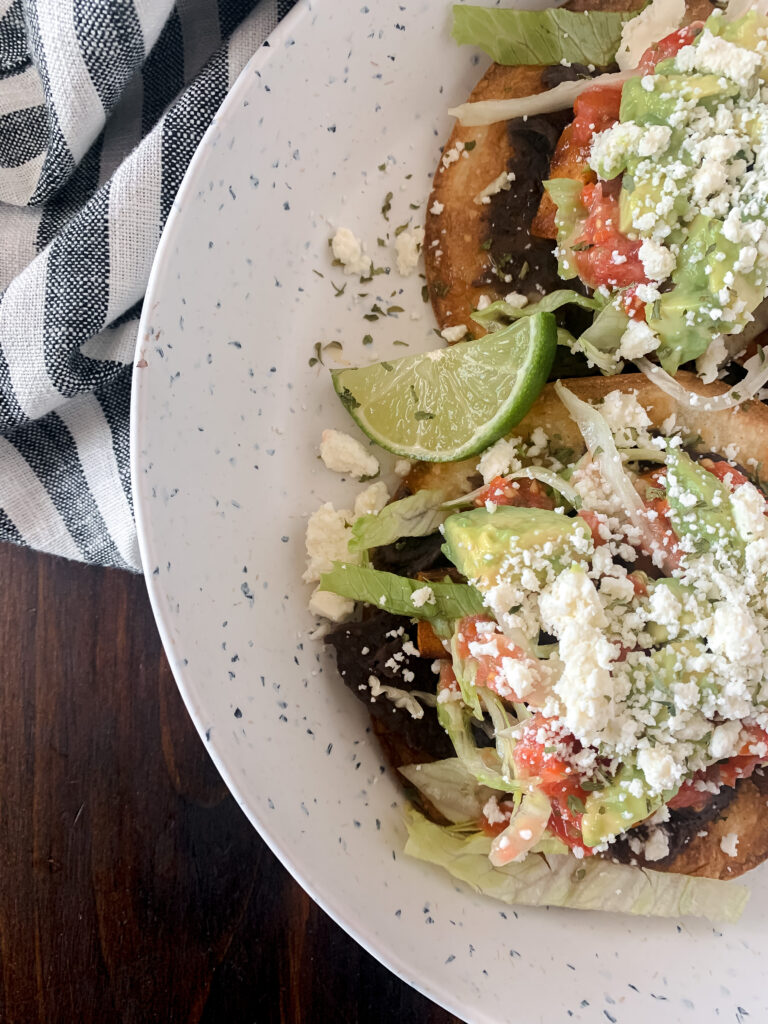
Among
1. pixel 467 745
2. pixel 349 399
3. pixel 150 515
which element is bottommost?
pixel 467 745

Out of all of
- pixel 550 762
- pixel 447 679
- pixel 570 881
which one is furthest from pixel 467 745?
pixel 570 881

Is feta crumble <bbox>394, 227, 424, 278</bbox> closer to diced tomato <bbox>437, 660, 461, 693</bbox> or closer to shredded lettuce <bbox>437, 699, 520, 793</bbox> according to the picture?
diced tomato <bbox>437, 660, 461, 693</bbox>

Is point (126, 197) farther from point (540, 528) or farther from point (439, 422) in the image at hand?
point (540, 528)

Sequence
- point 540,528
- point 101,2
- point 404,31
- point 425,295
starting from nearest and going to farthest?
point 540,528, point 101,2, point 404,31, point 425,295

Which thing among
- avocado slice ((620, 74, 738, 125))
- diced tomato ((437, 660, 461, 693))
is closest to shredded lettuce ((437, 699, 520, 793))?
diced tomato ((437, 660, 461, 693))

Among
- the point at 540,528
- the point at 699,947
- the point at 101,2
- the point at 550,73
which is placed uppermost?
the point at 101,2

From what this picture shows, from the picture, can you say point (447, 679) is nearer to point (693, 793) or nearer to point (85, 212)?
point (693, 793)

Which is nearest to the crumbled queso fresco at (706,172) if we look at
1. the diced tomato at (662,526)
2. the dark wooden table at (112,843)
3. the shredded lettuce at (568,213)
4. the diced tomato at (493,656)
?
the shredded lettuce at (568,213)

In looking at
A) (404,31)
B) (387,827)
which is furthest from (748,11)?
(387,827)
